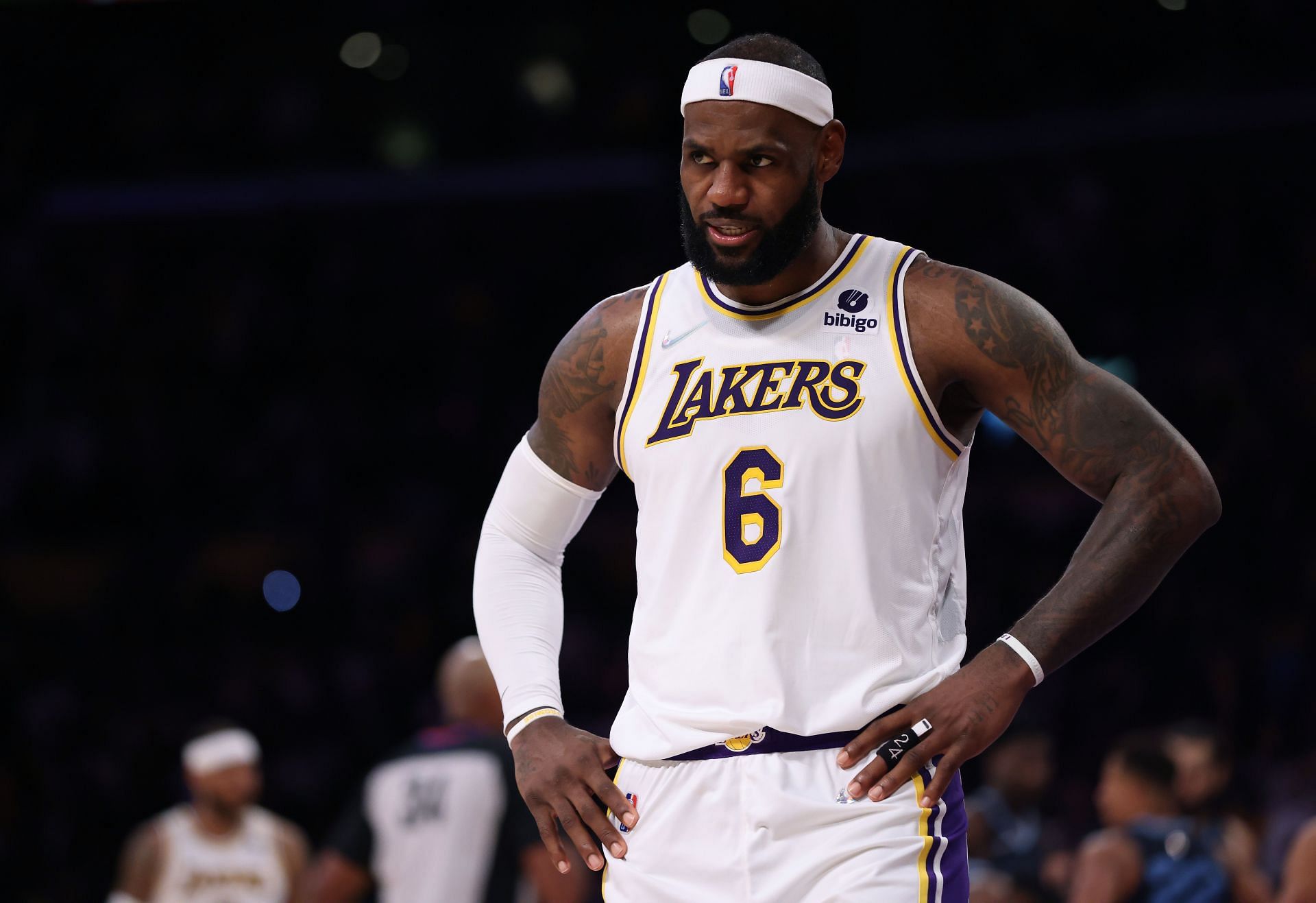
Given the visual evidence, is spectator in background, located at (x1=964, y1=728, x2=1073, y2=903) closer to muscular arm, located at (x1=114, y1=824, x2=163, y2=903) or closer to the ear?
muscular arm, located at (x1=114, y1=824, x2=163, y2=903)

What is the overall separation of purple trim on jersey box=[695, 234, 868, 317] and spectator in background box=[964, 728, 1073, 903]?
5.16 metres

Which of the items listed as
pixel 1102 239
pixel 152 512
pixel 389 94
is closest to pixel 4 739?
pixel 152 512

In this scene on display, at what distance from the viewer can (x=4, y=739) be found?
43.0 feet

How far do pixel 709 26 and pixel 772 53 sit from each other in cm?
1042

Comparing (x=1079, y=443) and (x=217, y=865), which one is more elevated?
(x=1079, y=443)

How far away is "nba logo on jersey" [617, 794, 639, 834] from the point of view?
10.1ft

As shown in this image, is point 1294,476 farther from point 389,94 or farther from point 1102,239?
point 389,94

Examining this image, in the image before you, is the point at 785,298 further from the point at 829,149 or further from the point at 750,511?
the point at 750,511

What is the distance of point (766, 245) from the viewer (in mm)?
3125

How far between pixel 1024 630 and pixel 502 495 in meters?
1.24

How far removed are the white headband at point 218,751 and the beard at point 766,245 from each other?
6.80 metres

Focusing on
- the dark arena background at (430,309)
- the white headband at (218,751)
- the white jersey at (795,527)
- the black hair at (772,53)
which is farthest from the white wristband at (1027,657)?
the dark arena background at (430,309)

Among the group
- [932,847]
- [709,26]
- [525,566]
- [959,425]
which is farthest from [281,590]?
[932,847]

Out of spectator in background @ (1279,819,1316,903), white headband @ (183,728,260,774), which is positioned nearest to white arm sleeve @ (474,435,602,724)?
spectator in background @ (1279,819,1316,903)
